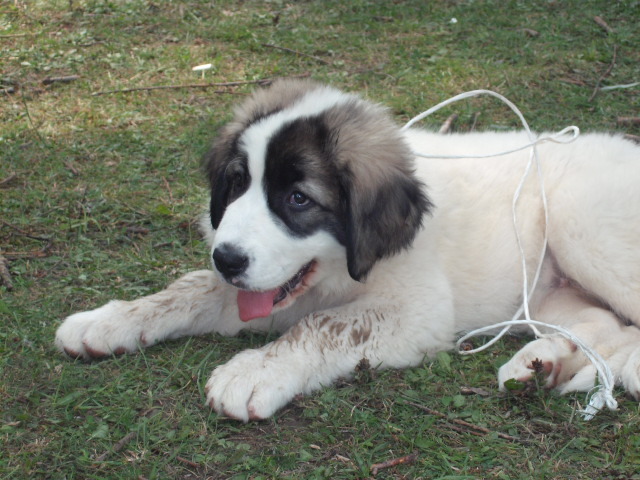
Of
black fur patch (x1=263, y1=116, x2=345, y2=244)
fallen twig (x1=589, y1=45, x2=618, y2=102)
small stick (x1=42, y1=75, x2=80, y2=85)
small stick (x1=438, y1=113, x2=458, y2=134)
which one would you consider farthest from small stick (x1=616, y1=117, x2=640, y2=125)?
small stick (x1=42, y1=75, x2=80, y2=85)

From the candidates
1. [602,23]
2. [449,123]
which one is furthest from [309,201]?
[602,23]

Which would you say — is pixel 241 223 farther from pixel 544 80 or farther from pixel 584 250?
pixel 544 80

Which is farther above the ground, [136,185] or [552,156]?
[552,156]

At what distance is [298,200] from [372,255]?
388 millimetres

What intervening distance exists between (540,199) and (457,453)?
1.54 meters

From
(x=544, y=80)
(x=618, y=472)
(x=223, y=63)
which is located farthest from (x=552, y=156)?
(x=223, y=63)

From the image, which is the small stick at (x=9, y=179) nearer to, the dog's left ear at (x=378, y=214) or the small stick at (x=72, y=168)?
the small stick at (x=72, y=168)

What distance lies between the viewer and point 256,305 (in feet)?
11.1

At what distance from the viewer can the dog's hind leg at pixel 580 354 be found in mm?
3189

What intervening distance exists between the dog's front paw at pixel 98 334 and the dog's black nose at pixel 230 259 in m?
0.71

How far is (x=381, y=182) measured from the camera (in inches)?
127

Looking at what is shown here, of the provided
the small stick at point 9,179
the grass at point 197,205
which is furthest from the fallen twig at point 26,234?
the small stick at point 9,179

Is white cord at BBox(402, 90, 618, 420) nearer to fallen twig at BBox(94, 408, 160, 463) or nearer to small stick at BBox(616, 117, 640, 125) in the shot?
fallen twig at BBox(94, 408, 160, 463)

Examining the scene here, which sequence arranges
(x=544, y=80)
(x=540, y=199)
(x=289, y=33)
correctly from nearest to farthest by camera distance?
(x=540, y=199) < (x=544, y=80) < (x=289, y=33)
